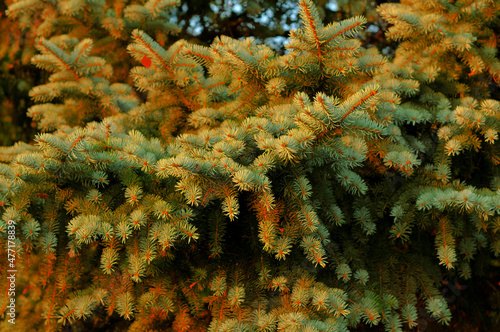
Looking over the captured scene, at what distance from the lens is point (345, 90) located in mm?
1804

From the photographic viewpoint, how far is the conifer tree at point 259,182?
1.43 metres

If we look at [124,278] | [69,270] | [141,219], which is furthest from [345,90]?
[69,270]

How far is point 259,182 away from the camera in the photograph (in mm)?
1344

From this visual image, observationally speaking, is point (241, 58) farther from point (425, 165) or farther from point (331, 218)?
point (425, 165)

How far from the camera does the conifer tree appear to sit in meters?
1.43

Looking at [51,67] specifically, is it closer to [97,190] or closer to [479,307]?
[97,190]

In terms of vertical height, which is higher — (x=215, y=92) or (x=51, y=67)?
(x=51, y=67)

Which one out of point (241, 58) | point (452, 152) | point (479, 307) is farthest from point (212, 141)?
point (479, 307)

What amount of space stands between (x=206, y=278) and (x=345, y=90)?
1121 mm

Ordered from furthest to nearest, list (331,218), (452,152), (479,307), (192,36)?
1. (192,36)
2. (479,307)
3. (452,152)
4. (331,218)

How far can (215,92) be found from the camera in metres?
2.07

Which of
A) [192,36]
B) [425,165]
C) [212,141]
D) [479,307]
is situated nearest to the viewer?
[212,141]

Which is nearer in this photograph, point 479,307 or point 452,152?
point 452,152

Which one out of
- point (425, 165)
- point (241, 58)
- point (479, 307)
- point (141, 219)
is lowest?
point (479, 307)
